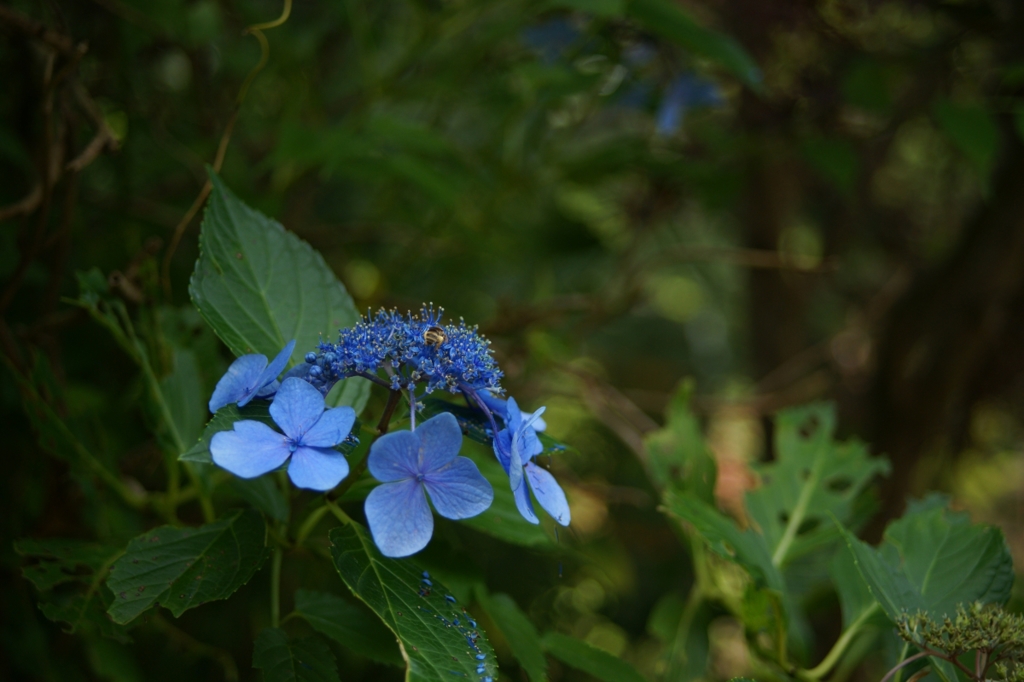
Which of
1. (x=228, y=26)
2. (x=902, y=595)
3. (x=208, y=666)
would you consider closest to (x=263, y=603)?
(x=208, y=666)

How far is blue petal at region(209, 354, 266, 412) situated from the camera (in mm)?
506

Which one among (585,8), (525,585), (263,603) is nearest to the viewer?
(585,8)

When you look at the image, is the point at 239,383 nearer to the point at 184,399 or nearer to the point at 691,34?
the point at 184,399

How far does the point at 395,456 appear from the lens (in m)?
0.46

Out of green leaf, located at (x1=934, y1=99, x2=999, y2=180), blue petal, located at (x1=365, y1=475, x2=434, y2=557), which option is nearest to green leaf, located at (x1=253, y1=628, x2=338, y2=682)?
blue petal, located at (x1=365, y1=475, x2=434, y2=557)

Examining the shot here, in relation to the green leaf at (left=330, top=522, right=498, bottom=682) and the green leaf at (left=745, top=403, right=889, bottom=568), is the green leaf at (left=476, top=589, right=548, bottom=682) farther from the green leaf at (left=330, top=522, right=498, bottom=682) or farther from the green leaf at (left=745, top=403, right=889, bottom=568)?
the green leaf at (left=745, top=403, right=889, bottom=568)

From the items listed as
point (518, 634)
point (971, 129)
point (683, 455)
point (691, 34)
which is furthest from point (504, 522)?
point (971, 129)

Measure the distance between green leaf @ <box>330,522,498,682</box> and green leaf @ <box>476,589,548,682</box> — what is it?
97 mm

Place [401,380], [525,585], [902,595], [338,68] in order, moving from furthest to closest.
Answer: [338,68], [525,585], [902,595], [401,380]

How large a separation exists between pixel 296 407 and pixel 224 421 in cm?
5

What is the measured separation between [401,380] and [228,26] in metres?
1.24

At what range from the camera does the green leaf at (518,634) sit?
24.1 inches

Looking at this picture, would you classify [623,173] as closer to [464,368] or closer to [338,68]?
[338,68]

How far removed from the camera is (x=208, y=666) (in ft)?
3.40
